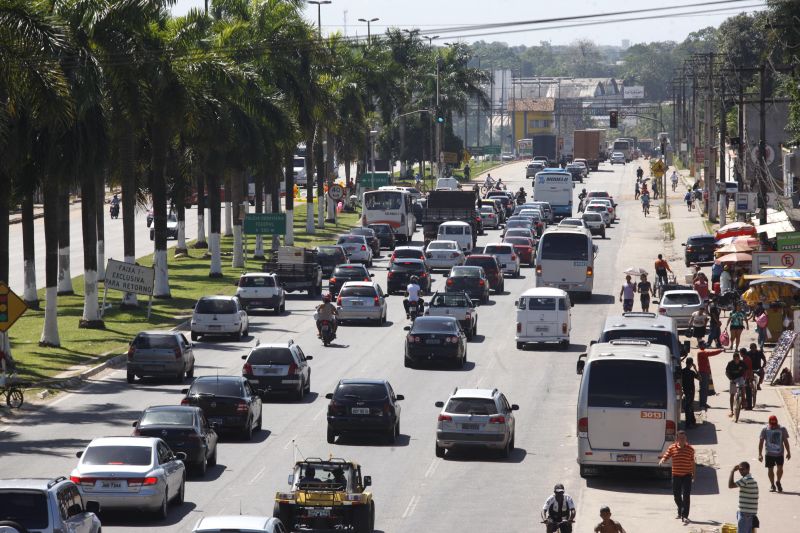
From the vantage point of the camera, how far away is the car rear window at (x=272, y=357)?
38156 millimetres

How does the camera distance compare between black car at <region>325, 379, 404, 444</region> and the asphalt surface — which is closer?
the asphalt surface

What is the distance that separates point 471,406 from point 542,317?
17.7m

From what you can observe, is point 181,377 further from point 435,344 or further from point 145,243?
point 145,243

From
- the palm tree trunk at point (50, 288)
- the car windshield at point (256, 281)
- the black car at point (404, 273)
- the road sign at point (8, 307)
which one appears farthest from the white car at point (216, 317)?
the black car at point (404, 273)

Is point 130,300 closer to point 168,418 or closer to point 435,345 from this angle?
point 435,345

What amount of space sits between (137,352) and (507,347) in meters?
13.6

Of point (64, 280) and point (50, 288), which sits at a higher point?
point (50, 288)

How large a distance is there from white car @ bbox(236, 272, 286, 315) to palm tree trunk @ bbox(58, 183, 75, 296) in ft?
22.8

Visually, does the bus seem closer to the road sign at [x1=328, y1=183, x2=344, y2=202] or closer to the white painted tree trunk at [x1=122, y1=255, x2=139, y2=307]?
the road sign at [x1=328, y1=183, x2=344, y2=202]

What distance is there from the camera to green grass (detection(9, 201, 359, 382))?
4478cm

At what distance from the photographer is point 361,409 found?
32.4 meters

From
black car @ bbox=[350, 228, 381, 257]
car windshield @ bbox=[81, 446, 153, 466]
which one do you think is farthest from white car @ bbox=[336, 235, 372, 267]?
car windshield @ bbox=[81, 446, 153, 466]

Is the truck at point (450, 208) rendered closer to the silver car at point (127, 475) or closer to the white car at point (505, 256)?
the white car at point (505, 256)

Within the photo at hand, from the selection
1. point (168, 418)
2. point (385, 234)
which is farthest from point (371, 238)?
point (168, 418)
